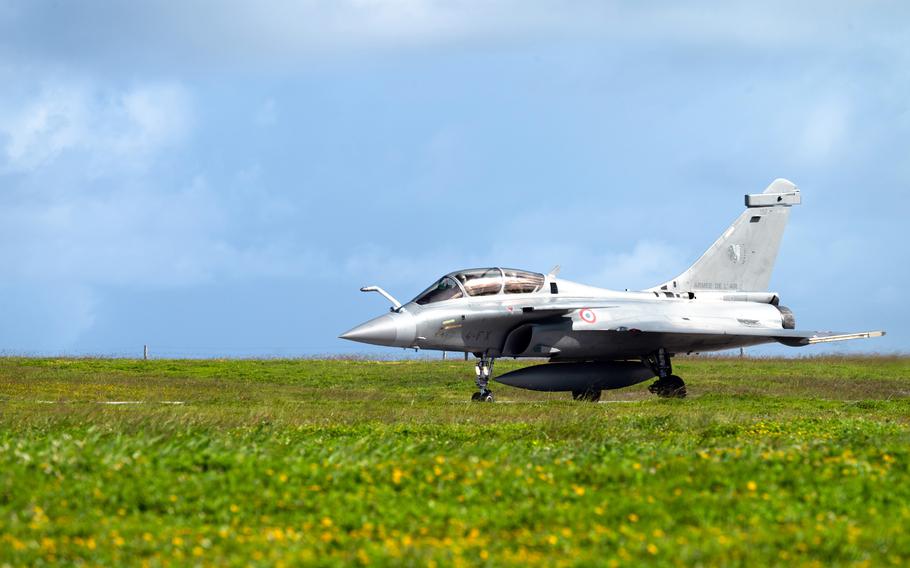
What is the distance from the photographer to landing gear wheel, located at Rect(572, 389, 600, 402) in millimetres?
32188

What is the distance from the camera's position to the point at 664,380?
109ft

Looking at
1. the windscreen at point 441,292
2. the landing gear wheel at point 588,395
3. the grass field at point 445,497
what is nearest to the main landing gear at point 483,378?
the windscreen at point 441,292

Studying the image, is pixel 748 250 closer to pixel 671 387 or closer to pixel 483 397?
pixel 671 387

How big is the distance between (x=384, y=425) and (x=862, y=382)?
27290 millimetres

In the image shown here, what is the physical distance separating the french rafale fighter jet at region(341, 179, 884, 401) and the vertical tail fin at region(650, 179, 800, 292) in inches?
1.4

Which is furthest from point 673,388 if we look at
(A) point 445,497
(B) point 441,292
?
(A) point 445,497

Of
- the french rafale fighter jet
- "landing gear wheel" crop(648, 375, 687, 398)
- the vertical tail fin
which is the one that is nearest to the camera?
the french rafale fighter jet

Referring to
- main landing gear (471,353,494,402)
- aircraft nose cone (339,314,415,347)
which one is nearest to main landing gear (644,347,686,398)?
main landing gear (471,353,494,402)

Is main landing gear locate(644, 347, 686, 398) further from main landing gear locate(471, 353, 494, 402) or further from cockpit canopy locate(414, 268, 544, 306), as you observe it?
main landing gear locate(471, 353, 494, 402)

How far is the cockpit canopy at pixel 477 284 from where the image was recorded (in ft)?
97.6

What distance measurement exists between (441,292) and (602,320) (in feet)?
16.8

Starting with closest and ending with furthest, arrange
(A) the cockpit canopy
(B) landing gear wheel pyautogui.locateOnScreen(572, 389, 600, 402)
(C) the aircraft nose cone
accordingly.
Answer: (C) the aircraft nose cone < (A) the cockpit canopy < (B) landing gear wheel pyautogui.locateOnScreen(572, 389, 600, 402)

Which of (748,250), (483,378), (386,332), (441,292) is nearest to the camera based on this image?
(386,332)

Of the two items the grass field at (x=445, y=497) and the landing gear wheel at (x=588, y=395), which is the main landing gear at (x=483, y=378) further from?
the grass field at (x=445, y=497)
